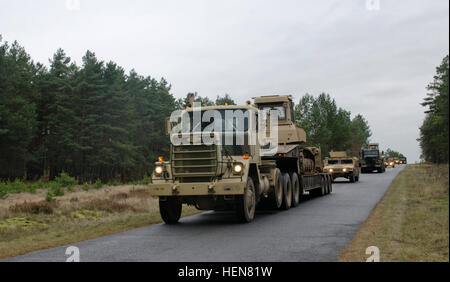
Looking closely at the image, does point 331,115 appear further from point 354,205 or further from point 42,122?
point 354,205

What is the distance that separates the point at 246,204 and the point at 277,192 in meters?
2.81

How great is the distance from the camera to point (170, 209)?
12.5 meters

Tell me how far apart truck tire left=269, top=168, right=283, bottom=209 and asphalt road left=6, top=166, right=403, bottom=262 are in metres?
1.14

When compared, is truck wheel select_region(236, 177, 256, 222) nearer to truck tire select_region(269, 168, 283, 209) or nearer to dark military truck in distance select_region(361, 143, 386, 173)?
truck tire select_region(269, 168, 283, 209)

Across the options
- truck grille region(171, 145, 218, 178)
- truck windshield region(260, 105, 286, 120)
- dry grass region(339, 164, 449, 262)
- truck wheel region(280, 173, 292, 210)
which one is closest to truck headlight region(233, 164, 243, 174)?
truck grille region(171, 145, 218, 178)

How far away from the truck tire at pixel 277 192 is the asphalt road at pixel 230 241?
114 cm

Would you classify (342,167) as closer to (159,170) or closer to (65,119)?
(159,170)

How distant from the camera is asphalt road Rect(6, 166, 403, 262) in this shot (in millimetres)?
7375

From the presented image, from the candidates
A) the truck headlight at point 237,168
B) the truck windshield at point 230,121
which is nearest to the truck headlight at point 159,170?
the truck windshield at point 230,121

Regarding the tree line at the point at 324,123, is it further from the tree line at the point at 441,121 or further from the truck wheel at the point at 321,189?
the tree line at the point at 441,121

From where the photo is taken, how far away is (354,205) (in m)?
16.0

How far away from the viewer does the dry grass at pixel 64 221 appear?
977 cm
